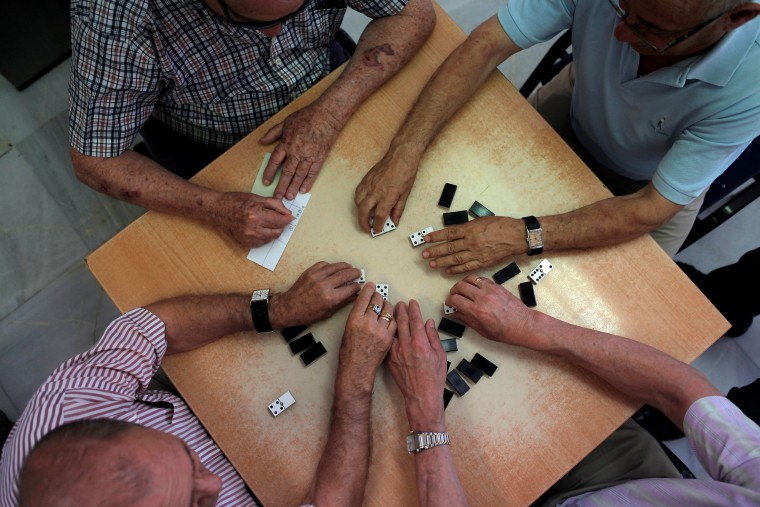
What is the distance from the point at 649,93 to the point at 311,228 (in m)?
1.17

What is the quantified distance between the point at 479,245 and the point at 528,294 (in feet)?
0.72

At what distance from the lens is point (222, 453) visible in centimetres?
161

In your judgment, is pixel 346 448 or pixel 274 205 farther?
pixel 274 205

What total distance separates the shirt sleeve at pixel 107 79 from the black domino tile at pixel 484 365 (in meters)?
1.36

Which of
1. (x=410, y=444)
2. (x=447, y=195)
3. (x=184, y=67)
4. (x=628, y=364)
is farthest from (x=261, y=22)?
(x=628, y=364)

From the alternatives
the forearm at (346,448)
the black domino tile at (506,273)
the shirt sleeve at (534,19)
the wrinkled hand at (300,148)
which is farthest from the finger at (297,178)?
the shirt sleeve at (534,19)

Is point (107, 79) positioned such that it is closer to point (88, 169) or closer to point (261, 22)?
point (88, 169)

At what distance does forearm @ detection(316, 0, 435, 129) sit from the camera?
5.88 feet

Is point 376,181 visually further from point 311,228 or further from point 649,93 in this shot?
point 649,93

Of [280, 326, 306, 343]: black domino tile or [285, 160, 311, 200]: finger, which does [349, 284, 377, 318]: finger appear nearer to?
[280, 326, 306, 343]: black domino tile

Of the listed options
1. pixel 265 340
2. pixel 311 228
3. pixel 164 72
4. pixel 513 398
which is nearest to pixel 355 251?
pixel 311 228

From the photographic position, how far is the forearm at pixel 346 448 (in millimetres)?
1439

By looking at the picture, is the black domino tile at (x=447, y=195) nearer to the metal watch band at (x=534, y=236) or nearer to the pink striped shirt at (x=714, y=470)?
the metal watch band at (x=534, y=236)

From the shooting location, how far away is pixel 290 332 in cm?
162
